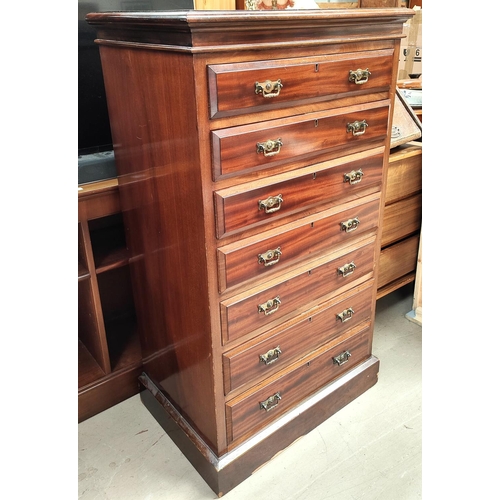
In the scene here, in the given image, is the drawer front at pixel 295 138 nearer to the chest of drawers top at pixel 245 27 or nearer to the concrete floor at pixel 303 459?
the chest of drawers top at pixel 245 27

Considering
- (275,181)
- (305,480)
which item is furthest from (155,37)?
(305,480)

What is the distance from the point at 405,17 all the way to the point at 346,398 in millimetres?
1332

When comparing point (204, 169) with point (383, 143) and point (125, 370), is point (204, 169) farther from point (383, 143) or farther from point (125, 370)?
point (125, 370)

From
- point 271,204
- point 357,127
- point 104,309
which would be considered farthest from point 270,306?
point 104,309

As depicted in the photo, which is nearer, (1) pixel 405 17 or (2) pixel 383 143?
(1) pixel 405 17

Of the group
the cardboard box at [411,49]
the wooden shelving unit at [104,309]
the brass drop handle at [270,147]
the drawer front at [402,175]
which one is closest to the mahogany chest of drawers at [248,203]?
the brass drop handle at [270,147]

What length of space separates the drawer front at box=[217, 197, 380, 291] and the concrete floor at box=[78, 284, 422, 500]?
2.30 ft

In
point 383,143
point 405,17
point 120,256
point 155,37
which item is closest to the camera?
point 155,37

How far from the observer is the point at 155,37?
116 centimetres

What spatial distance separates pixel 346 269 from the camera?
5.44 feet

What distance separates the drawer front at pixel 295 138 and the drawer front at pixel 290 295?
36 centimetres

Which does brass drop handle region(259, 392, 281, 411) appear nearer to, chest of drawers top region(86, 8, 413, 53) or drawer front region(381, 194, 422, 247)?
drawer front region(381, 194, 422, 247)

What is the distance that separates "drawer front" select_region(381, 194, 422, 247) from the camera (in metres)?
2.09
